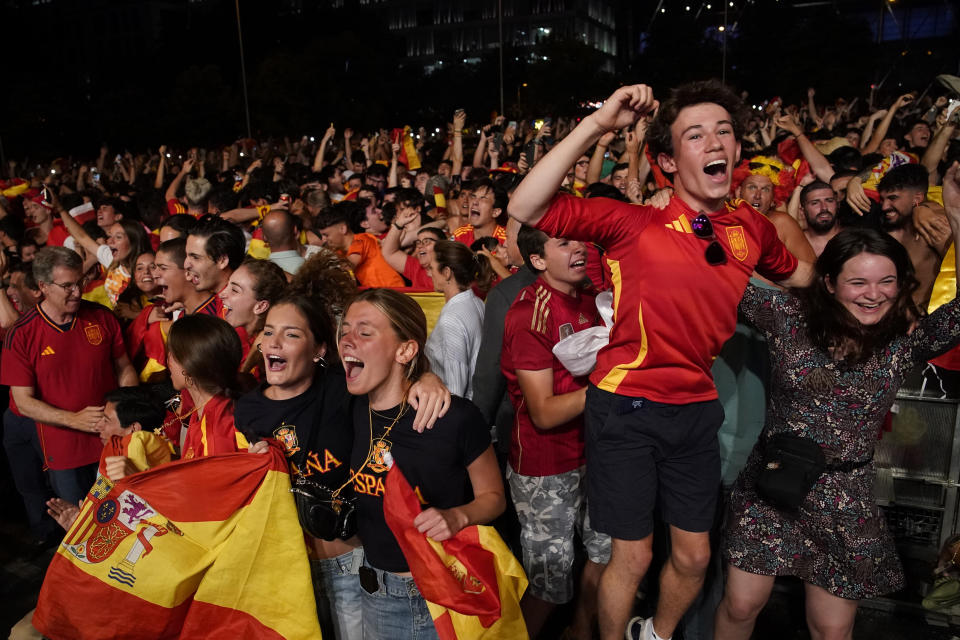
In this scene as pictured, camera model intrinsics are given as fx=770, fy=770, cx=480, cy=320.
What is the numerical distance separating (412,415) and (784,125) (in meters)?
6.54

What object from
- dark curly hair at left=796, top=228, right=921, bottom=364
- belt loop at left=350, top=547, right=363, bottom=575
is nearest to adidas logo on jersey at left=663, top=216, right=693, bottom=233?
dark curly hair at left=796, top=228, right=921, bottom=364

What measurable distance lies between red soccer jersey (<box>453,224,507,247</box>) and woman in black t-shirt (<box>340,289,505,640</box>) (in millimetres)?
3575

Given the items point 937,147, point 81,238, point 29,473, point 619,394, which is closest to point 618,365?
point 619,394

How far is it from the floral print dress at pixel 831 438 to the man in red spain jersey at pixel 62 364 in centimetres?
403

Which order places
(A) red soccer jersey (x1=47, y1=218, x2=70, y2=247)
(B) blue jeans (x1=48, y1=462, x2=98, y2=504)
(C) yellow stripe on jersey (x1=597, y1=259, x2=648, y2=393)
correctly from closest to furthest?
(C) yellow stripe on jersey (x1=597, y1=259, x2=648, y2=393)
(B) blue jeans (x1=48, y1=462, x2=98, y2=504)
(A) red soccer jersey (x1=47, y1=218, x2=70, y2=247)

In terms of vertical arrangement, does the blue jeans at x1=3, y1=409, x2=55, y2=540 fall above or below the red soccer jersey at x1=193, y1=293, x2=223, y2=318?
below

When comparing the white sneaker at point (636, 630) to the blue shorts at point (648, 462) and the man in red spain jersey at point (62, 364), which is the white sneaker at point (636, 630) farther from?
the man in red spain jersey at point (62, 364)

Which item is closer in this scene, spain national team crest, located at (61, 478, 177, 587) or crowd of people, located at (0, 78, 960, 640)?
spain national team crest, located at (61, 478, 177, 587)

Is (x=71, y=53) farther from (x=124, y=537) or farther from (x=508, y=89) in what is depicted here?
(x=124, y=537)

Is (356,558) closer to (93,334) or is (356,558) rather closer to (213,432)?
(213,432)

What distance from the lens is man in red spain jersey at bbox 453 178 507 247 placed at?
6598 millimetres

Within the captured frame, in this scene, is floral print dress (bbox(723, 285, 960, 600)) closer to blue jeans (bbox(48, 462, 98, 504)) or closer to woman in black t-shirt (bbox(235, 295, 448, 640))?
woman in black t-shirt (bbox(235, 295, 448, 640))

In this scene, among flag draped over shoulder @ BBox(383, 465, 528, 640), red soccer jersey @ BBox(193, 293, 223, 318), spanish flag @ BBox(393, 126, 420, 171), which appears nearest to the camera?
flag draped over shoulder @ BBox(383, 465, 528, 640)

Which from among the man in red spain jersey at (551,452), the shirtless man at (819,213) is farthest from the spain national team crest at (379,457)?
the shirtless man at (819,213)
